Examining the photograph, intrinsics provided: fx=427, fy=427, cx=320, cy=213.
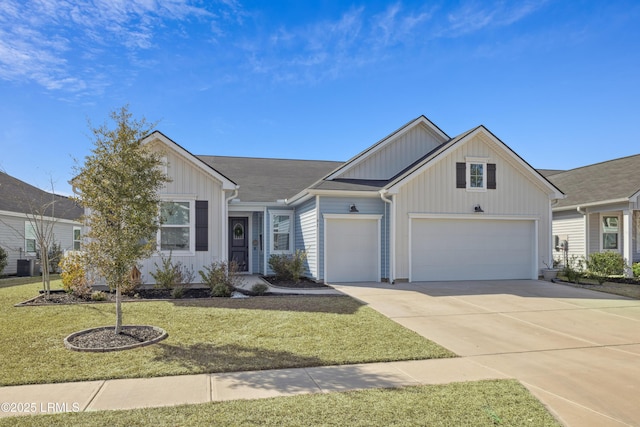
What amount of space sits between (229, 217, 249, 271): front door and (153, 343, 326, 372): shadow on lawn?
36.2ft

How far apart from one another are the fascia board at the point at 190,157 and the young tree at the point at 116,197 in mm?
6124

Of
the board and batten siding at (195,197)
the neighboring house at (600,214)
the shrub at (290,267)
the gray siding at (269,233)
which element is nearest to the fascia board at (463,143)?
the neighboring house at (600,214)

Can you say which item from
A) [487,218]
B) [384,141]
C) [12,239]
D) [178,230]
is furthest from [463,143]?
[12,239]

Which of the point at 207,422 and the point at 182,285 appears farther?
the point at 182,285

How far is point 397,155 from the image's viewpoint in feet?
53.8

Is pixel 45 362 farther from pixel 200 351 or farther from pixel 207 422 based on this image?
pixel 207 422

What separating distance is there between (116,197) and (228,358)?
3.15 metres

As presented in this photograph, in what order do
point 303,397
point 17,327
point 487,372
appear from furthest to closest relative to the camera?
point 17,327
point 487,372
point 303,397

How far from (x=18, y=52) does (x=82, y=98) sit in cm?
214

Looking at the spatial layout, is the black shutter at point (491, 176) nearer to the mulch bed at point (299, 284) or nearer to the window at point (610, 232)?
the mulch bed at point (299, 284)

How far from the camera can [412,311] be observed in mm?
9523

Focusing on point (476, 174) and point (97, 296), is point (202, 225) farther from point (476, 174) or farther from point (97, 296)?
point (476, 174)

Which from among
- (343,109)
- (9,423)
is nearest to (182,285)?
(9,423)

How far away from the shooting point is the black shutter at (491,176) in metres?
15.0
